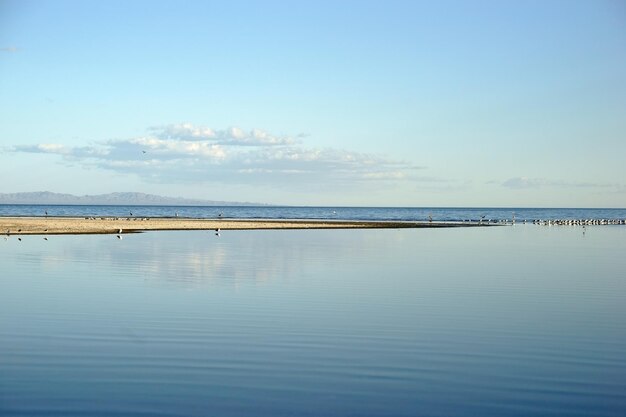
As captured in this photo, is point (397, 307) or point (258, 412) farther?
point (397, 307)

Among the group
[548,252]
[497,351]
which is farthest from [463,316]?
[548,252]

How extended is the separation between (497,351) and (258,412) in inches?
294

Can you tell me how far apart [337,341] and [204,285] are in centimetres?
1240

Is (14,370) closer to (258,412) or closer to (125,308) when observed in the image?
(258,412)

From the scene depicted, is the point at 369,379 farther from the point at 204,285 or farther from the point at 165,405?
the point at 204,285

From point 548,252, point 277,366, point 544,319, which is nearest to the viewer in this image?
point 277,366

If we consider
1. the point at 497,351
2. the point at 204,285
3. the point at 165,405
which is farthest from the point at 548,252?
the point at 165,405

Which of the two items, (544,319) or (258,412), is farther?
(544,319)

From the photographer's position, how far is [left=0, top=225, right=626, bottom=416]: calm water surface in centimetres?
1291

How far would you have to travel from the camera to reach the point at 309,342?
59.2ft

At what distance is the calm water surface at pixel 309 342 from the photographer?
42.4 feet

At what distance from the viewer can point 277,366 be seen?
1536cm

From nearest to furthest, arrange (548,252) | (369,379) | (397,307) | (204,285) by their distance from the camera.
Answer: (369,379) < (397,307) < (204,285) < (548,252)

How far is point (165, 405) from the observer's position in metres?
12.4
